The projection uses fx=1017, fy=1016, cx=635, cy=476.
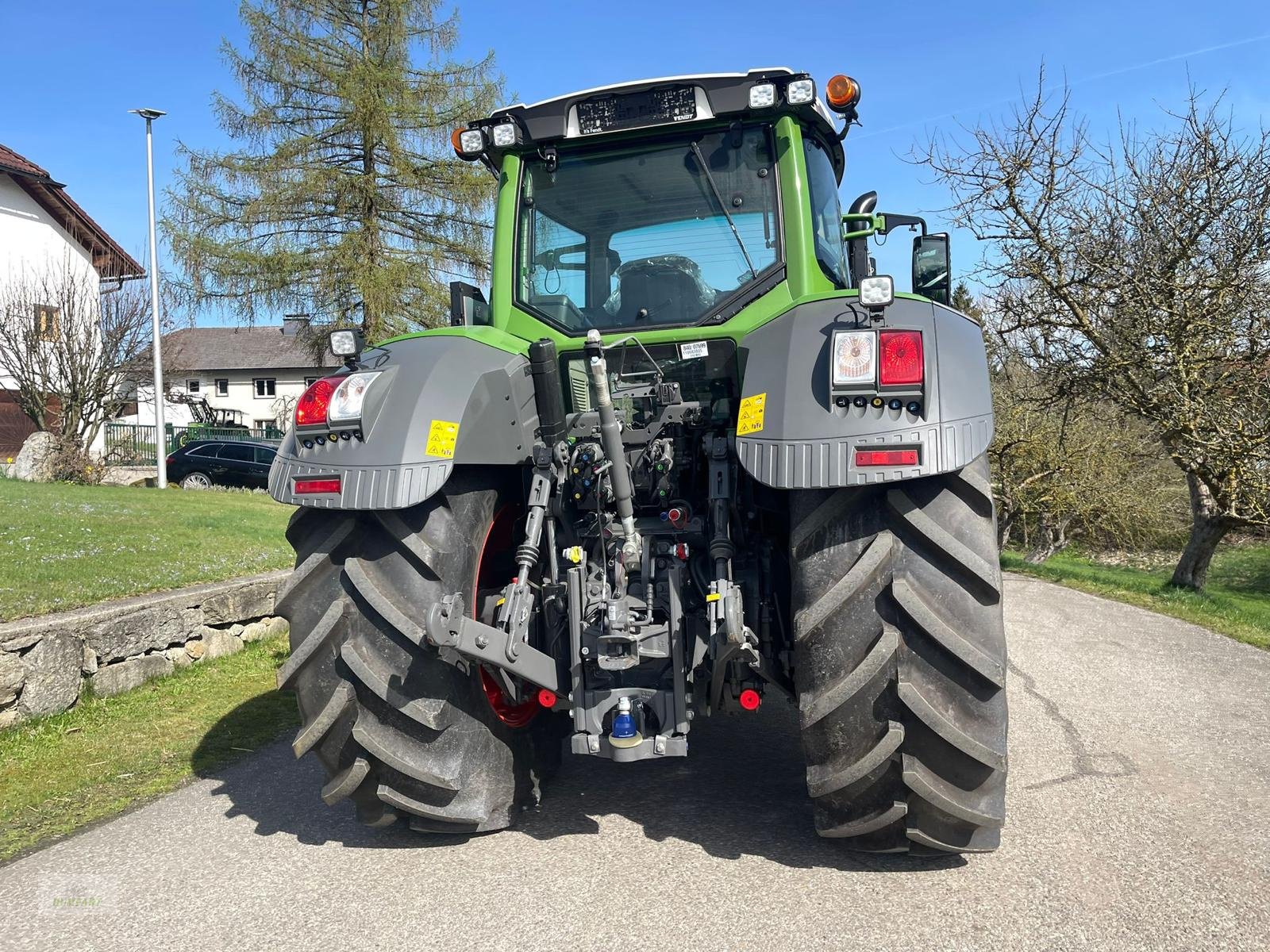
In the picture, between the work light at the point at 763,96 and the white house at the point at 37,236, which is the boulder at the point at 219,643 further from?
the white house at the point at 37,236

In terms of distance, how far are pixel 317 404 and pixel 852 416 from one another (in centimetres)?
187

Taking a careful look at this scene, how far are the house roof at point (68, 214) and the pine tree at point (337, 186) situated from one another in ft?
39.2

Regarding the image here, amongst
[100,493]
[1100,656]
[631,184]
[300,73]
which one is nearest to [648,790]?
[631,184]

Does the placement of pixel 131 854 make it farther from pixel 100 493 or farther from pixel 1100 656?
pixel 100 493

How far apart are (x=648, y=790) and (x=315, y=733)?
143 centimetres

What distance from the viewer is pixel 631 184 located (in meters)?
4.16

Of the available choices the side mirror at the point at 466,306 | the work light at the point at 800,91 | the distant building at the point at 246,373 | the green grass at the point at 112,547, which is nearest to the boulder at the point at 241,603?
the green grass at the point at 112,547

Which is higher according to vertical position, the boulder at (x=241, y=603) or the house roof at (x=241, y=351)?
the house roof at (x=241, y=351)

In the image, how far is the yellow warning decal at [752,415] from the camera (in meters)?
3.19

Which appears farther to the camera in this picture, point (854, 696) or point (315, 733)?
point (315, 733)

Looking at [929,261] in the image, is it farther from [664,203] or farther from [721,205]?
[664,203]

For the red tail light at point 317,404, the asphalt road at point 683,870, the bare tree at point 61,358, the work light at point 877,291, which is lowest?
the asphalt road at point 683,870

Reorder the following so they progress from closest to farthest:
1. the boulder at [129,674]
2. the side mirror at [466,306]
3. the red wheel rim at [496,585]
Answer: the red wheel rim at [496,585]
the side mirror at [466,306]
the boulder at [129,674]

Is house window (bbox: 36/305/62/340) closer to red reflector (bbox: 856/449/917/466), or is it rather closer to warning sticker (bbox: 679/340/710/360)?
warning sticker (bbox: 679/340/710/360)
